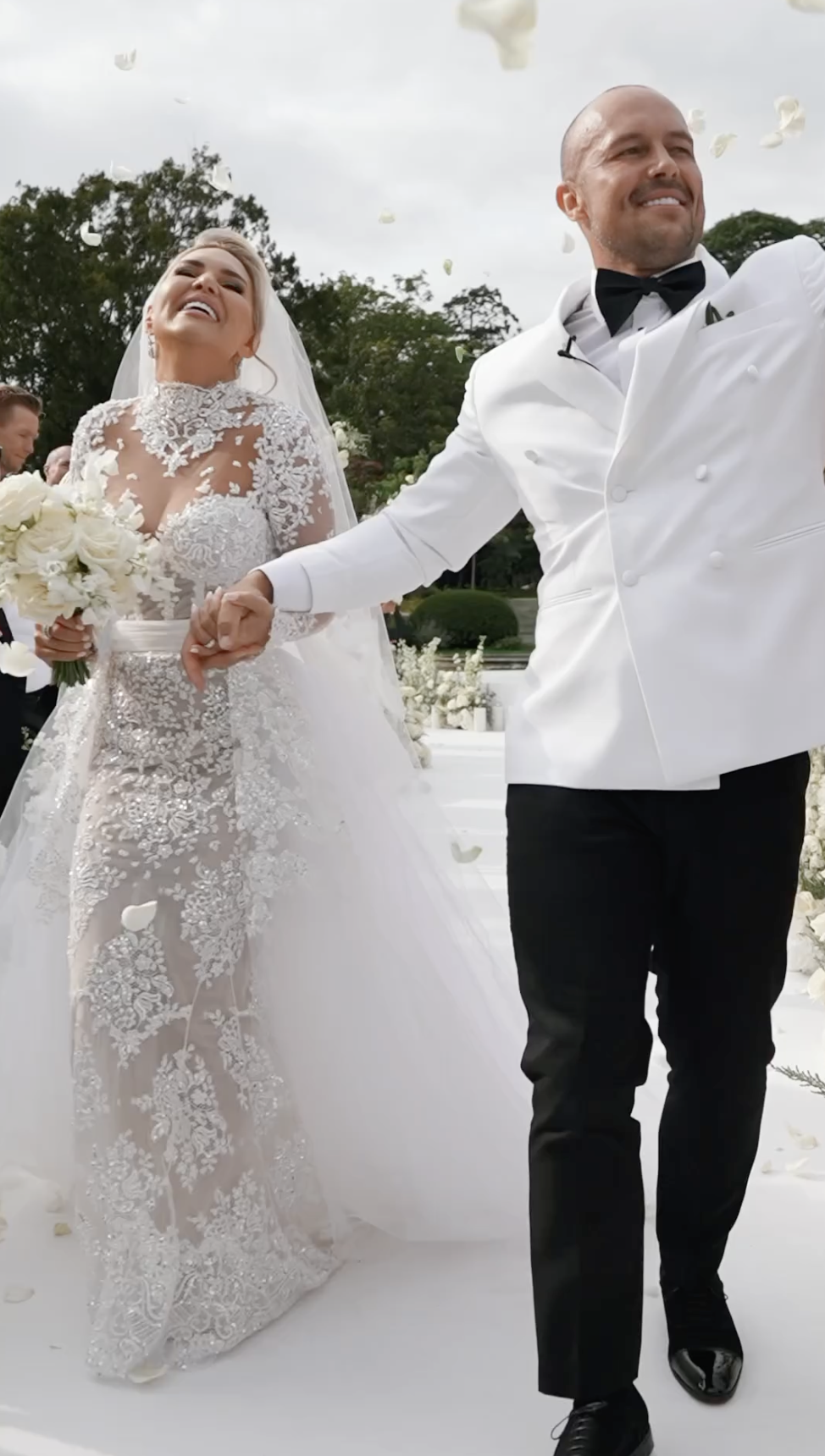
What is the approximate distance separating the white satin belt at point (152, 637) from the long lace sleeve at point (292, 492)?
11.3 inches

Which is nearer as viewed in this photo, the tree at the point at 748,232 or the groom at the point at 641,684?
the groom at the point at 641,684

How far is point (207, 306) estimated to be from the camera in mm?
3387

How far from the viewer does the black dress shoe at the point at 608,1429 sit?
2.38 m

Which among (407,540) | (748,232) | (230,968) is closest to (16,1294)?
(230,968)

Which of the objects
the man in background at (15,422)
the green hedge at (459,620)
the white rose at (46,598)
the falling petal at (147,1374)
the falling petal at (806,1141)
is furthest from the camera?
the green hedge at (459,620)

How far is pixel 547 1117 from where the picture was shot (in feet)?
7.98

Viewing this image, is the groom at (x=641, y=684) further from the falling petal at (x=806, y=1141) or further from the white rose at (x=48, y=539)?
the falling petal at (x=806, y=1141)

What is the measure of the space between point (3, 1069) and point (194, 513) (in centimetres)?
149

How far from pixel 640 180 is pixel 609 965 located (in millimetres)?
1311

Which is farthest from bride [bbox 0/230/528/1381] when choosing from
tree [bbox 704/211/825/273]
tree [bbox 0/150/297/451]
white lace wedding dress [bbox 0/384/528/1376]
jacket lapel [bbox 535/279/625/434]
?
tree [bbox 704/211/825/273]

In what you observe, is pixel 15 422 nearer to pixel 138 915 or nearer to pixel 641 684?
pixel 138 915

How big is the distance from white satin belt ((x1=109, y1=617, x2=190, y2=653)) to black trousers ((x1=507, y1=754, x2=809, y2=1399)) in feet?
3.39

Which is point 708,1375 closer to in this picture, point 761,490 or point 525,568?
point 761,490

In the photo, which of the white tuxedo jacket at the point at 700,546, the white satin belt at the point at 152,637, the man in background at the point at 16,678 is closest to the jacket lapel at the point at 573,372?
the white tuxedo jacket at the point at 700,546
